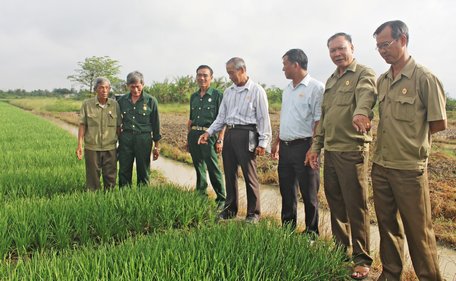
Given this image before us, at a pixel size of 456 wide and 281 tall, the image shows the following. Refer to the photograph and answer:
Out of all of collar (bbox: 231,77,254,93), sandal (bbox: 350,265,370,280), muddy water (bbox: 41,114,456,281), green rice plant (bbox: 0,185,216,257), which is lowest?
→ muddy water (bbox: 41,114,456,281)

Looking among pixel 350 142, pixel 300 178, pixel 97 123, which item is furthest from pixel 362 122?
pixel 97 123

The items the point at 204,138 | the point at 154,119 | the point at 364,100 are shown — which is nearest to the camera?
the point at 364,100

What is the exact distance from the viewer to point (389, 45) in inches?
79.2

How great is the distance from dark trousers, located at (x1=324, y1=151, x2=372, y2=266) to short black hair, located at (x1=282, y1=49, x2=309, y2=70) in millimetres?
842

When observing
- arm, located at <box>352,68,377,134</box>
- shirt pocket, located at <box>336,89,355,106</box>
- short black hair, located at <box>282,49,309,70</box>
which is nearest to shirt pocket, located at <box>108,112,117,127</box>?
short black hair, located at <box>282,49,309,70</box>

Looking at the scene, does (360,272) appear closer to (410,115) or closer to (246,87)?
(410,115)

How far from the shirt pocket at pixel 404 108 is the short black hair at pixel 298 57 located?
1.01m

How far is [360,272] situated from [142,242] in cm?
152

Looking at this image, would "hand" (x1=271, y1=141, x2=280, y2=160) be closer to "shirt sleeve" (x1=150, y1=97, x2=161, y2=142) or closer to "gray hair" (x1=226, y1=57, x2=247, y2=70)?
"gray hair" (x1=226, y1=57, x2=247, y2=70)

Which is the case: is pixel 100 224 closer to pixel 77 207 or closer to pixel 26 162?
pixel 77 207

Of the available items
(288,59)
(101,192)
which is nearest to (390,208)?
(288,59)

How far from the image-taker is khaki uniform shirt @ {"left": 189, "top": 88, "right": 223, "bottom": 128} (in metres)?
3.91

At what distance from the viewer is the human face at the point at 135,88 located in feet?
12.4

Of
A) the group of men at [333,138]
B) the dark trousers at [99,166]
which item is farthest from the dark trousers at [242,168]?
the dark trousers at [99,166]
